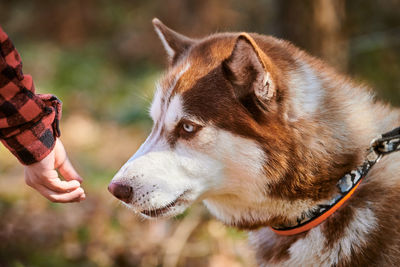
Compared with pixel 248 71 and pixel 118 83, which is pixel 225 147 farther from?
pixel 118 83

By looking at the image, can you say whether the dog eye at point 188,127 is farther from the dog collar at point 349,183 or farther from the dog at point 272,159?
the dog collar at point 349,183

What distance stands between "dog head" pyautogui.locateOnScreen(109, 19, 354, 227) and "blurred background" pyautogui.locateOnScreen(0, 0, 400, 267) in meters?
0.73

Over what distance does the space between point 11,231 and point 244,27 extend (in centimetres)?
831

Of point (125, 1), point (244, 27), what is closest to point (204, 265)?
point (244, 27)

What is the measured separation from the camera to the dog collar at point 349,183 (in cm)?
230

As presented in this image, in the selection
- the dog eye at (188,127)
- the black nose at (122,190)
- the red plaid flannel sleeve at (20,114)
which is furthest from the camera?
the dog eye at (188,127)

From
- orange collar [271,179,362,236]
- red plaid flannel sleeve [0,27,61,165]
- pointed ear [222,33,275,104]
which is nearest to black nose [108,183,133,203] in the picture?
red plaid flannel sleeve [0,27,61,165]

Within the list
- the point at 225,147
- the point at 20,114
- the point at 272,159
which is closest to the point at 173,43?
the point at 225,147

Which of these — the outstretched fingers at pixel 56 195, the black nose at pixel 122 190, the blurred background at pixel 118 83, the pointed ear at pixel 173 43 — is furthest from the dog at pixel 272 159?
the blurred background at pixel 118 83

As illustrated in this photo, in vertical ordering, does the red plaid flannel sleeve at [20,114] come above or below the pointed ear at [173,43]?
below

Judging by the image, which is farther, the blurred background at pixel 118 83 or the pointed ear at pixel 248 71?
the blurred background at pixel 118 83

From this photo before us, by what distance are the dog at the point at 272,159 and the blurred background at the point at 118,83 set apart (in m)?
0.75

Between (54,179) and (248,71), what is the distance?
1.08 meters

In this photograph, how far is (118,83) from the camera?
32.7 feet
